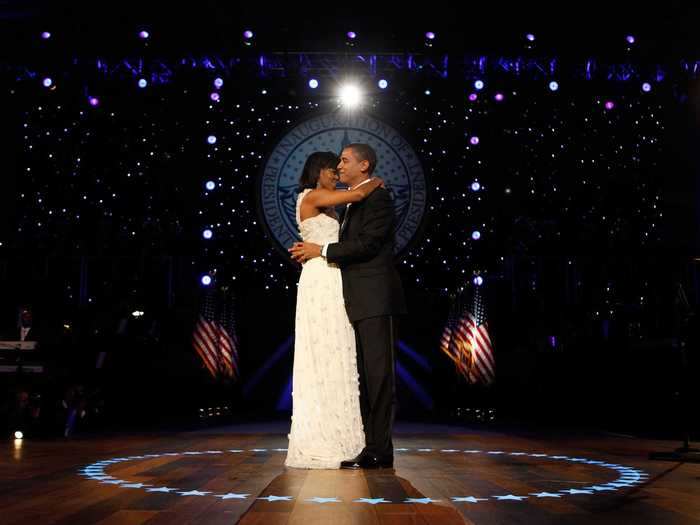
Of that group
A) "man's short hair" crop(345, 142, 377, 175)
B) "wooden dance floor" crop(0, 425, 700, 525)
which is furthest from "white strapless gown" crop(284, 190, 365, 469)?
"man's short hair" crop(345, 142, 377, 175)

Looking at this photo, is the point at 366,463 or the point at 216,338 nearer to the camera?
the point at 366,463

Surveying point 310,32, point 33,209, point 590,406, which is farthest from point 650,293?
point 33,209

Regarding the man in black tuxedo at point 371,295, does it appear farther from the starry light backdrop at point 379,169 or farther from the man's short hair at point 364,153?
the starry light backdrop at point 379,169

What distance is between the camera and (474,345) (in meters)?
8.50

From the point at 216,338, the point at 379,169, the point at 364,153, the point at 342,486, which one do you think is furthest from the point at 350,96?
the point at 342,486

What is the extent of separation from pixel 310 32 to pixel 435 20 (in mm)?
1366

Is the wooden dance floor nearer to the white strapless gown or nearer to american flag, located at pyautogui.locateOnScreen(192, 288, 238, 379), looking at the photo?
the white strapless gown

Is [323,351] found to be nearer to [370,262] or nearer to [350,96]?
[370,262]

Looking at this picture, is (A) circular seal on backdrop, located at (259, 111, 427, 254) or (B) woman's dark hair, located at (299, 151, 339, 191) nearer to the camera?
(B) woman's dark hair, located at (299, 151, 339, 191)

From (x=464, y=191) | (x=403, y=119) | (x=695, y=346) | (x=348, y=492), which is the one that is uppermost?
(x=403, y=119)

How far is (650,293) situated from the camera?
9461 millimetres

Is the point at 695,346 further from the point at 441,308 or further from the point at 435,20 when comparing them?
the point at 435,20

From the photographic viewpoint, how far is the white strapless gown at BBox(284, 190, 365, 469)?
13.8 feet

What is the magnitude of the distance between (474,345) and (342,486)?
533 cm
